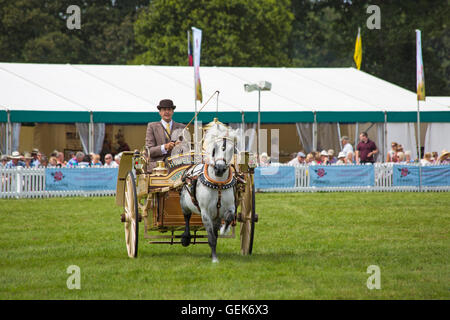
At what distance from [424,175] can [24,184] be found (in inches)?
475

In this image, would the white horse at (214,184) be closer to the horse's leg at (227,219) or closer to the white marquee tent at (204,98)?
the horse's leg at (227,219)

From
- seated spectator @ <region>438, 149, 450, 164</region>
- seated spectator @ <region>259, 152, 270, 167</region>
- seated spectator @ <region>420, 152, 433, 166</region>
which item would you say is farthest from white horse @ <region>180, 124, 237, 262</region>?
seated spectator @ <region>438, 149, 450, 164</region>

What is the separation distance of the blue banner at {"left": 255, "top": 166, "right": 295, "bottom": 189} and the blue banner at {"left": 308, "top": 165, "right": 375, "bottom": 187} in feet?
2.05

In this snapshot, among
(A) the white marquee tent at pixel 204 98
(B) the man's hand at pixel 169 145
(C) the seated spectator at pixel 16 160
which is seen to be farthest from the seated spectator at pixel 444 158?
(B) the man's hand at pixel 169 145

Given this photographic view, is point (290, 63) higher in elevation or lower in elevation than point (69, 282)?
higher

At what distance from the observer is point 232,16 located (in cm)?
4575

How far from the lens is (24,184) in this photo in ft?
70.0

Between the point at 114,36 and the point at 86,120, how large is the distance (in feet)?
95.2

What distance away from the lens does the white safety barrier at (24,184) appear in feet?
69.2

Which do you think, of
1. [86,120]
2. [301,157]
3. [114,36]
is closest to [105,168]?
[86,120]

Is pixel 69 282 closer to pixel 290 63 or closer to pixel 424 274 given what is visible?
Result: pixel 424 274

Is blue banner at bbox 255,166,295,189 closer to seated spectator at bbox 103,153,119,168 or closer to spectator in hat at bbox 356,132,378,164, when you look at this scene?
spectator in hat at bbox 356,132,378,164

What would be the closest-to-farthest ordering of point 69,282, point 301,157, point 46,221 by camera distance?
point 69,282 → point 46,221 → point 301,157

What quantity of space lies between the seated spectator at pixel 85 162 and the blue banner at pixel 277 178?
5.11 metres
